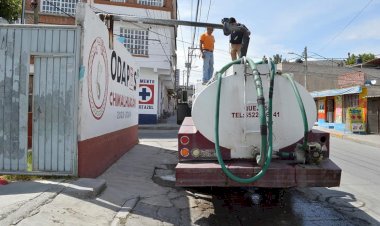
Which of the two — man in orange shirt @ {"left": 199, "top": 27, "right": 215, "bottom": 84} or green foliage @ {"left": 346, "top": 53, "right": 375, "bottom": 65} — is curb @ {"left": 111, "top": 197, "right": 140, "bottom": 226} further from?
green foliage @ {"left": 346, "top": 53, "right": 375, "bottom": 65}

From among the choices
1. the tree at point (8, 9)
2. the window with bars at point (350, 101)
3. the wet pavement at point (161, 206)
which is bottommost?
Answer: the wet pavement at point (161, 206)

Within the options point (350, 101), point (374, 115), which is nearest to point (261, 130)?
point (374, 115)

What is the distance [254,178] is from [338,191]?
354 cm

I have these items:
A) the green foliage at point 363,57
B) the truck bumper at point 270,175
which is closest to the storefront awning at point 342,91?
the truck bumper at point 270,175

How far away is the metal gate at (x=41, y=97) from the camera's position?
21.6 ft

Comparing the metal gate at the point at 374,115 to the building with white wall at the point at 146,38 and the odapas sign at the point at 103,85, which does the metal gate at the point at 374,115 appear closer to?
the building with white wall at the point at 146,38

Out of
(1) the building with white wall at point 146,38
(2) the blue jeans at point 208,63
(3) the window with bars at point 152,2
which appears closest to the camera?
(2) the blue jeans at point 208,63

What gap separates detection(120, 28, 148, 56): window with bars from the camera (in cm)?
2603

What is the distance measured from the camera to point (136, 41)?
26.1 m

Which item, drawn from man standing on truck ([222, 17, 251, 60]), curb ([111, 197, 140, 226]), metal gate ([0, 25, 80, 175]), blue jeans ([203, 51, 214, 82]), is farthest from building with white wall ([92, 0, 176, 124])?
curb ([111, 197, 140, 226])

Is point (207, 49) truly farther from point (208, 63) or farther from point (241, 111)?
point (241, 111)

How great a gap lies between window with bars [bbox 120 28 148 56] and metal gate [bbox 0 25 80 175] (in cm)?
1950

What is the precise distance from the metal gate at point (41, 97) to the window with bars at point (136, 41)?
19496 millimetres

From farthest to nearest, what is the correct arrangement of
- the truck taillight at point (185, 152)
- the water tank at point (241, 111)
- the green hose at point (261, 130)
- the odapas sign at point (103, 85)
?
the odapas sign at point (103, 85), the truck taillight at point (185, 152), the water tank at point (241, 111), the green hose at point (261, 130)
